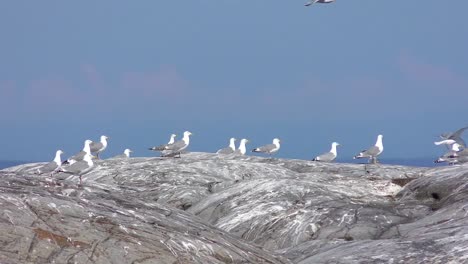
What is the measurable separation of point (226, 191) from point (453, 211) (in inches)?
395

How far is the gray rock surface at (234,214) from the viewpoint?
1534 cm

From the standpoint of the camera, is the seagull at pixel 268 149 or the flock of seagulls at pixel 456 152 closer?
the flock of seagulls at pixel 456 152

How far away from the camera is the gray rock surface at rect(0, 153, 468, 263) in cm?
1534

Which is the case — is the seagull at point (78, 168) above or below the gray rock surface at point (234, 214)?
above

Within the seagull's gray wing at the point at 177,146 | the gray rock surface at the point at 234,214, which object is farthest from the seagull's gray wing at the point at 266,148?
the gray rock surface at the point at 234,214

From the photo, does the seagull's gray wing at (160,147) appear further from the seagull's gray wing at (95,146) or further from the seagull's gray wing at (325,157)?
the seagull's gray wing at (325,157)

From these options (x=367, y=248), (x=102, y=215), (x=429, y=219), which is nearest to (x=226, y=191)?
(x=429, y=219)

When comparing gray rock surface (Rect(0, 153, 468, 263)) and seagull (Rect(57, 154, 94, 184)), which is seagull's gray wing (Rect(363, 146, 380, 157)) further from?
seagull (Rect(57, 154, 94, 184))

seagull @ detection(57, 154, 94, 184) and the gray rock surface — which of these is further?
seagull @ detection(57, 154, 94, 184)

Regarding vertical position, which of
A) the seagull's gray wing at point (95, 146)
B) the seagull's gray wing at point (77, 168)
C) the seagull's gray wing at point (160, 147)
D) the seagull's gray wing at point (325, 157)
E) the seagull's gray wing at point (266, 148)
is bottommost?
the seagull's gray wing at point (325, 157)

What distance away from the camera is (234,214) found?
2852 centimetres

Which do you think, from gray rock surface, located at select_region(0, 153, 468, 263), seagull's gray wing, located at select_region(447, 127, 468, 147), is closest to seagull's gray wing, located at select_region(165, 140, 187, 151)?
gray rock surface, located at select_region(0, 153, 468, 263)

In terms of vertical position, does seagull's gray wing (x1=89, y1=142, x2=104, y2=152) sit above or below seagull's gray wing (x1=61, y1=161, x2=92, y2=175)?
below

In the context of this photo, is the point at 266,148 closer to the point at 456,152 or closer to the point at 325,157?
the point at 325,157
